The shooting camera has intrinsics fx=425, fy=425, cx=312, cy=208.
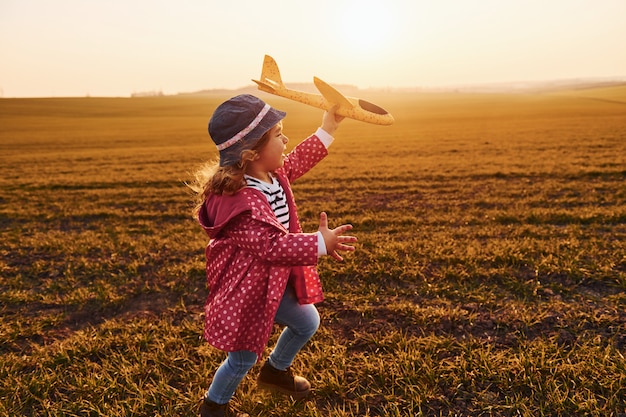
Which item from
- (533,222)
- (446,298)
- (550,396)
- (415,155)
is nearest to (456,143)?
(415,155)

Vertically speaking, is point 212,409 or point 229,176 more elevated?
point 229,176

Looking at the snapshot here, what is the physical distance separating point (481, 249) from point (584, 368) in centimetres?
262

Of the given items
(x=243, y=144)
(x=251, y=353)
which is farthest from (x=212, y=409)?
(x=243, y=144)

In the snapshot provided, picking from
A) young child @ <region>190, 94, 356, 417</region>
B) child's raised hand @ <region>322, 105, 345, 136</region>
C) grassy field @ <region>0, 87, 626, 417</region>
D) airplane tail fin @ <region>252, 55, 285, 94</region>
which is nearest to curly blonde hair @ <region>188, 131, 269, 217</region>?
young child @ <region>190, 94, 356, 417</region>

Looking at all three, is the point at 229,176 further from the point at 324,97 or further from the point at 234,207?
the point at 324,97

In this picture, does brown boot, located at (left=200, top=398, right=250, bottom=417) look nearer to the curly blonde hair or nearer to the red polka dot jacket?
the red polka dot jacket

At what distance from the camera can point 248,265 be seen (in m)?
2.25

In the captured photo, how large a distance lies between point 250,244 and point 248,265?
19 cm

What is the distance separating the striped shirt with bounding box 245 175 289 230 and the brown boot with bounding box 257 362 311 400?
40.7 inches

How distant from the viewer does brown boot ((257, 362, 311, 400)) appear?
2795mm

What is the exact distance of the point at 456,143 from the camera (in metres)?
20.2

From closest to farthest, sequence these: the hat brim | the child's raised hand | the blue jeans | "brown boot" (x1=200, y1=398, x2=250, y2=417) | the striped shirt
Result: the hat brim
the striped shirt
the blue jeans
"brown boot" (x1=200, y1=398, x2=250, y2=417)
the child's raised hand

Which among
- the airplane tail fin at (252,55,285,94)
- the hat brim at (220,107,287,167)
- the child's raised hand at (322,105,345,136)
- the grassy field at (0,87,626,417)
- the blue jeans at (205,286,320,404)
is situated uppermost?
the airplane tail fin at (252,55,285,94)

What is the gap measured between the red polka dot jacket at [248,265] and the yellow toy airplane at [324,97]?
0.66 metres
